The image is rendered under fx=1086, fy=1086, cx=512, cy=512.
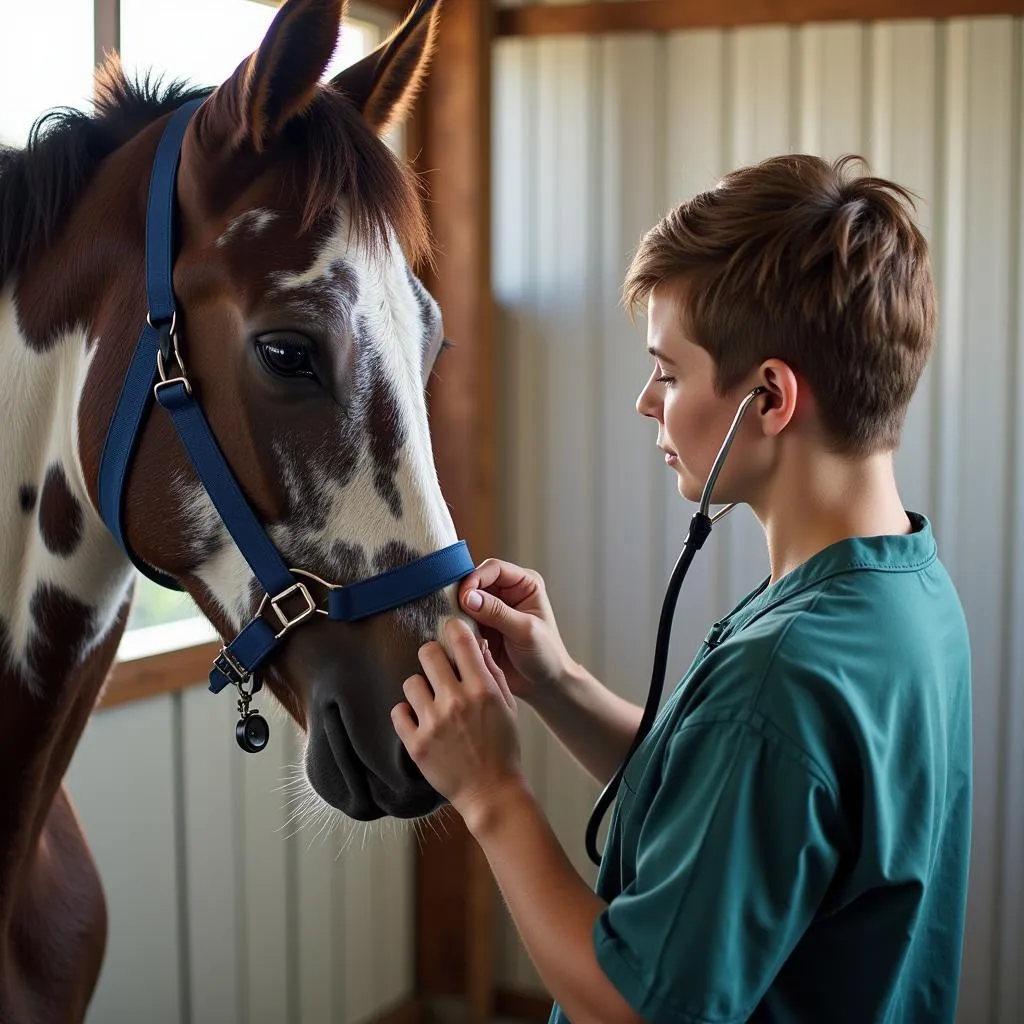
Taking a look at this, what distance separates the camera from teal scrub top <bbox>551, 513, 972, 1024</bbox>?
26.6 inches

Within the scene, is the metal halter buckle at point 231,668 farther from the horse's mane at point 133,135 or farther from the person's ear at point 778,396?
the person's ear at point 778,396

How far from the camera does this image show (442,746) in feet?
2.68

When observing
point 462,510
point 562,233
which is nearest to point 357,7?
point 562,233

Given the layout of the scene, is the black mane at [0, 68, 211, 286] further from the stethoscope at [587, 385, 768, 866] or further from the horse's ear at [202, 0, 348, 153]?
the stethoscope at [587, 385, 768, 866]

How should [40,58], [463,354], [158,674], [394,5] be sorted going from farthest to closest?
[463,354], [394,5], [158,674], [40,58]

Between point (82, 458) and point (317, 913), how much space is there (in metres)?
1.66

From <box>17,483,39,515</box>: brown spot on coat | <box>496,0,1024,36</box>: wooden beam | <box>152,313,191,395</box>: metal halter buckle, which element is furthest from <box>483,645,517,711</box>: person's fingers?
<box>496,0,1024,36</box>: wooden beam

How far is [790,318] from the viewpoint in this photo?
0.80 metres

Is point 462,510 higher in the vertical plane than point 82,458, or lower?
lower

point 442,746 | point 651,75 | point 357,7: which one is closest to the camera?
point 442,746

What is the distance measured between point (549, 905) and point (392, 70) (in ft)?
2.63

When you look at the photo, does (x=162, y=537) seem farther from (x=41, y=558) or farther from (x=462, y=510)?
(x=462, y=510)

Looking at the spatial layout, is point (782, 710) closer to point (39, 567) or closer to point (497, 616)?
point (497, 616)

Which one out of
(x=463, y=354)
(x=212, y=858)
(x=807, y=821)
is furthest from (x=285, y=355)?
(x=463, y=354)
